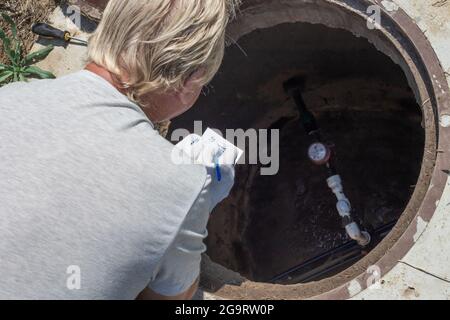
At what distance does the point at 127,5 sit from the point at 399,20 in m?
1.14

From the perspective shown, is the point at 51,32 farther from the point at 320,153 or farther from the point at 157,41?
the point at 157,41

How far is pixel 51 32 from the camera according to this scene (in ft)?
8.18

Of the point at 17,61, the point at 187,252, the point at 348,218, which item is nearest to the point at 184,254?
the point at 187,252

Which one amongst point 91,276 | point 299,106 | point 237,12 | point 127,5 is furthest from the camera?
point 299,106

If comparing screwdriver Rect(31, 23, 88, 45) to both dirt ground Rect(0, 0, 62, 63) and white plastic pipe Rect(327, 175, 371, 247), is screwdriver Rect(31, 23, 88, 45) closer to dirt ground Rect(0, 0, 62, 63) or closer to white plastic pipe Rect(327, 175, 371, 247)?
dirt ground Rect(0, 0, 62, 63)

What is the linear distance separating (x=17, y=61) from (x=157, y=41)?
4.94 feet

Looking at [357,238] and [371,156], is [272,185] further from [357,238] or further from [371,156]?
[357,238]

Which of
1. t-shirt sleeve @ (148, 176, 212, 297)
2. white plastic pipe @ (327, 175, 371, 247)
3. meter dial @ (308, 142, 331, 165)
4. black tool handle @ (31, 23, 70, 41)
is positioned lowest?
t-shirt sleeve @ (148, 176, 212, 297)

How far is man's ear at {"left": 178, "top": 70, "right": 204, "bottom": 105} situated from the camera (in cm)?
131

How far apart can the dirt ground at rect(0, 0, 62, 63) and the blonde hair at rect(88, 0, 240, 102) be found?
1393 millimetres

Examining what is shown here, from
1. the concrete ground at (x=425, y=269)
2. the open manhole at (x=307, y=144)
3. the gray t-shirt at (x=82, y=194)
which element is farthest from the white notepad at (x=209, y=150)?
the open manhole at (x=307, y=144)

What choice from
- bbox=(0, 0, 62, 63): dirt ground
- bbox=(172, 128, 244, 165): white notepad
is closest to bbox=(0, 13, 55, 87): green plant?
bbox=(0, 0, 62, 63): dirt ground
